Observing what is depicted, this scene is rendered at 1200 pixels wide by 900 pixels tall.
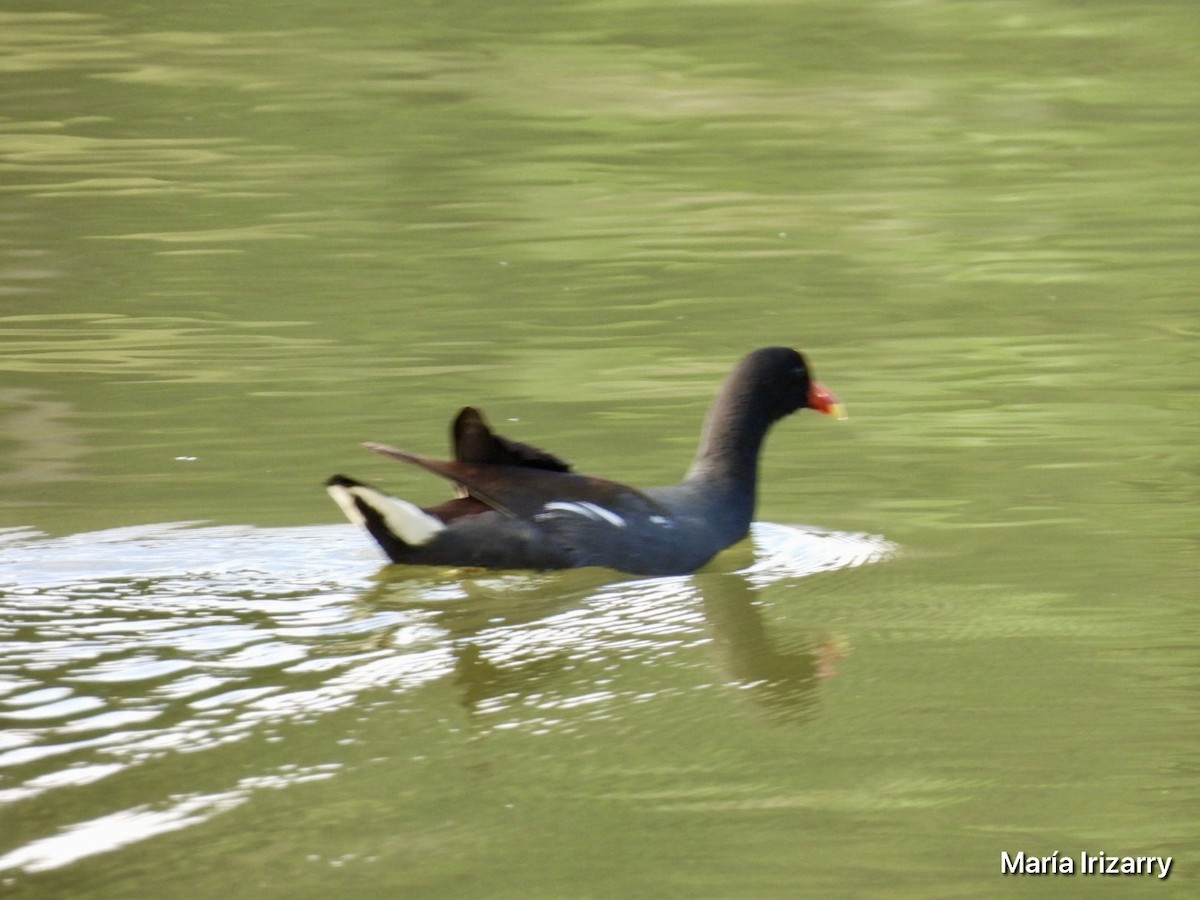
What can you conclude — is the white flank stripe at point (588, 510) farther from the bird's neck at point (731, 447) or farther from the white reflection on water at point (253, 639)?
the bird's neck at point (731, 447)

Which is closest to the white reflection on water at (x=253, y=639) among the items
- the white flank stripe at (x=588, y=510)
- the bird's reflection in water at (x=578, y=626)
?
the bird's reflection in water at (x=578, y=626)

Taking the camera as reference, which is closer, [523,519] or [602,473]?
[523,519]

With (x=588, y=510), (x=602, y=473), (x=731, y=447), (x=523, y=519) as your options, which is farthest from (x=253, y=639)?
(x=602, y=473)

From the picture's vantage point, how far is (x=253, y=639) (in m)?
5.84

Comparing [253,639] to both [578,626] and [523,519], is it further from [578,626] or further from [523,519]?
[523,519]

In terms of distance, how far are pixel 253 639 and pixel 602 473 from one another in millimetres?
2343

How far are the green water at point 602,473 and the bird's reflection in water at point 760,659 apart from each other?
22 millimetres

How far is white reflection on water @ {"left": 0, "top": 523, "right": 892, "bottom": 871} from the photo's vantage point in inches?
192

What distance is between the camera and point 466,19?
22266 mm

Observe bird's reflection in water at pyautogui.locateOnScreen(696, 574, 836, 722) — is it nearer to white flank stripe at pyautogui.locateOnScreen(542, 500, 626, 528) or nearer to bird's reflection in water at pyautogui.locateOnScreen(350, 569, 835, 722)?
bird's reflection in water at pyautogui.locateOnScreen(350, 569, 835, 722)

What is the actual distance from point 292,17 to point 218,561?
17.2 m

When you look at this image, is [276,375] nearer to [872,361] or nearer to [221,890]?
[872,361]

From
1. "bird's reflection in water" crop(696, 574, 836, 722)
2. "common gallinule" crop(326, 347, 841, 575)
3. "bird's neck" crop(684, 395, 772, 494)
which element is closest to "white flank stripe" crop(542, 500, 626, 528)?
"common gallinule" crop(326, 347, 841, 575)

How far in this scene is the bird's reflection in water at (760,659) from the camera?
5.54 metres
